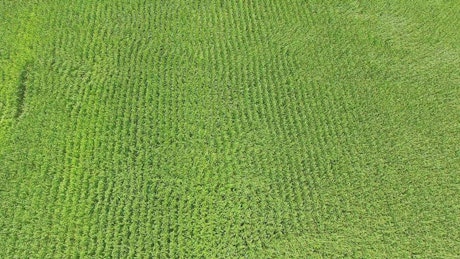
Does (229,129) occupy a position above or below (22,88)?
above

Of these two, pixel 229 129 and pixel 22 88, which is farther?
pixel 22 88

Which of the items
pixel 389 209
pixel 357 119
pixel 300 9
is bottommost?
pixel 389 209

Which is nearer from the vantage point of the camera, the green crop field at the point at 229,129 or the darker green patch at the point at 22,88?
the green crop field at the point at 229,129

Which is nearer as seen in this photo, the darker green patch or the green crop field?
the green crop field

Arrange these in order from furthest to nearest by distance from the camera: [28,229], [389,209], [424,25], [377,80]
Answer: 1. [424,25]
2. [377,80]
3. [389,209]
4. [28,229]

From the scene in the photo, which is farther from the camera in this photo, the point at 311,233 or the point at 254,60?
the point at 254,60

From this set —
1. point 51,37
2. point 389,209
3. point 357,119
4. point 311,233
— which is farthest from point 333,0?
point 51,37

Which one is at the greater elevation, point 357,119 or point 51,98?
point 357,119

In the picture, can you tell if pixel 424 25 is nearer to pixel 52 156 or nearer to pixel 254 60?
pixel 254 60
